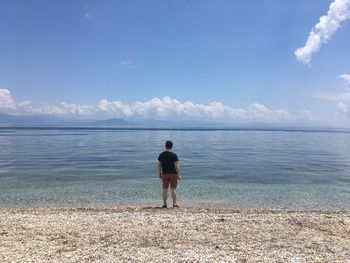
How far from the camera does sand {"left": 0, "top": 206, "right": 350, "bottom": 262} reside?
30.6 ft

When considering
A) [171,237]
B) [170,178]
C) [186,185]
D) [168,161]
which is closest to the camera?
[171,237]

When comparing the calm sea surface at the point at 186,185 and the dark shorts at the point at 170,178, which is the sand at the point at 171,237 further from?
the calm sea surface at the point at 186,185

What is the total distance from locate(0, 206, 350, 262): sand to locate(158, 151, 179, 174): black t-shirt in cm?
193

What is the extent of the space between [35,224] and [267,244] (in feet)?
26.0

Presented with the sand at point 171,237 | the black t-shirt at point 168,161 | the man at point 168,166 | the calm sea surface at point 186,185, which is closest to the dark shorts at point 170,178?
the man at point 168,166

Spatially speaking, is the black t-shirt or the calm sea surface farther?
the calm sea surface

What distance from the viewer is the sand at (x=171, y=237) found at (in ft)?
30.6

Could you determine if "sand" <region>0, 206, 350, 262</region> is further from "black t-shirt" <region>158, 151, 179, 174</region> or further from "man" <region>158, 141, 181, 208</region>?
"black t-shirt" <region>158, 151, 179, 174</region>

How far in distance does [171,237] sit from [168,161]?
530 cm


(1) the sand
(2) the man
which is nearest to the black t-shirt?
(2) the man

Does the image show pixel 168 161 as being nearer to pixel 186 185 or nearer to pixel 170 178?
pixel 170 178

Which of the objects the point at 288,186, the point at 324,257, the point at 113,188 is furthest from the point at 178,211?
the point at 288,186

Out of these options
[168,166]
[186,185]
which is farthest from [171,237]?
[186,185]

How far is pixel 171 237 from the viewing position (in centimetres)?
1108
